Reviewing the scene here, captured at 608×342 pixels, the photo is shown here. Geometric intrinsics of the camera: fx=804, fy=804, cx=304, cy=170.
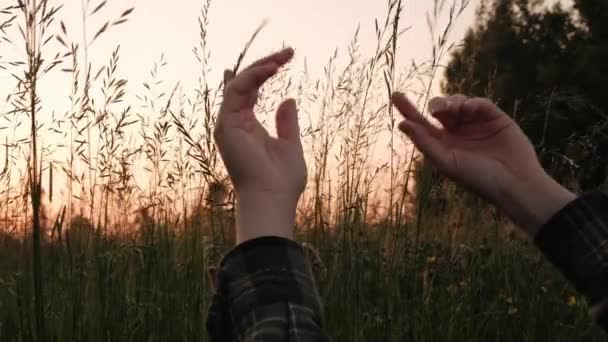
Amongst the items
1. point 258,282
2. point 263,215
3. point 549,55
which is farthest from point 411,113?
point 549,55

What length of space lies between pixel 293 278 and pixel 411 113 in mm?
509

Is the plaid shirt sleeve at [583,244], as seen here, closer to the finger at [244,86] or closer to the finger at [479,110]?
the finger at [479,110]

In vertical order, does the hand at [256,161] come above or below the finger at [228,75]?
below

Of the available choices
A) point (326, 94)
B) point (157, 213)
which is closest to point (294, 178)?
point (157, 213)

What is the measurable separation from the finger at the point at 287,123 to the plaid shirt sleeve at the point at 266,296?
1.00 feet

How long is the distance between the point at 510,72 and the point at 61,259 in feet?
63.2

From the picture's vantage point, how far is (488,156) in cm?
161

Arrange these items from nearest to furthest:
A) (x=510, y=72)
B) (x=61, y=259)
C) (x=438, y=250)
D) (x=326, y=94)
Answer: (x=61, y=259) < (x=326, y=94) < (x=438, y=250) < (x=510, y=72)

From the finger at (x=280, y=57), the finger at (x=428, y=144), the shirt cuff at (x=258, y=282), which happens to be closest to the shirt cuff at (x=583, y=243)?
the finger at (x=428, y=144)

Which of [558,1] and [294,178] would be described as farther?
[558,1]

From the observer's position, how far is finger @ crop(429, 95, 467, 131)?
158 cm

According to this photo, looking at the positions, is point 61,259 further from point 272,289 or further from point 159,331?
point 272,289

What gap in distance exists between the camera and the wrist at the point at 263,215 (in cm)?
144

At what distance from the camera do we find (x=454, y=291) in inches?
115
